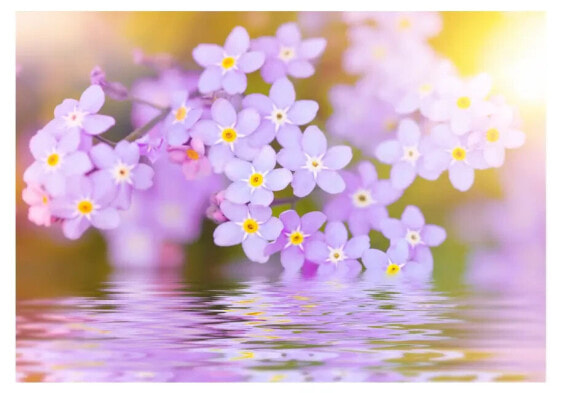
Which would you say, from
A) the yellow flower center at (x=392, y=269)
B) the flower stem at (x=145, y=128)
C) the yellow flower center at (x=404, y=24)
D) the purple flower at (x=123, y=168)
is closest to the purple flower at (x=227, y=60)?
the flower stem at (x=145, y=128)

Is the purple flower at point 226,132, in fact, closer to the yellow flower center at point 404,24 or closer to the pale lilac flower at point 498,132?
the yellow flower center at point 404,24

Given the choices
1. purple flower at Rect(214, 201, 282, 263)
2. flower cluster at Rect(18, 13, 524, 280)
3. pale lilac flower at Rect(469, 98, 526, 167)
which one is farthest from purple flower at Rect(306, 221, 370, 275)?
pale lilac flower at Rect(469, 98, 526, 167)

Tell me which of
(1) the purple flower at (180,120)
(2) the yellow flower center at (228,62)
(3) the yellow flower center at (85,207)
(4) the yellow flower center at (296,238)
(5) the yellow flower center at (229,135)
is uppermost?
(2) the yellow flower center at (228,62)

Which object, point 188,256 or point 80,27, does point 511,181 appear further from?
point 80,27

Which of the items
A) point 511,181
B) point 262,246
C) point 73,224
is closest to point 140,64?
point 73,224

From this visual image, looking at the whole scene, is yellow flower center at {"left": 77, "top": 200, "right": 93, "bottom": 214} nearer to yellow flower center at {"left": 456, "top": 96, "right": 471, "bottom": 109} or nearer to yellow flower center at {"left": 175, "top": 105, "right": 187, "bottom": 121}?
yellow flower center at {"left": 175, "top": 105, "right": 187, "bottom": 121}
